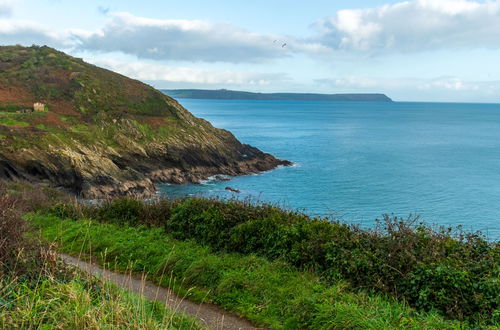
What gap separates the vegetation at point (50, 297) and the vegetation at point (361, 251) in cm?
249

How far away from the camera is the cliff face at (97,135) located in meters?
39.0

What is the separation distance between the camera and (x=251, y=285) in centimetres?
889

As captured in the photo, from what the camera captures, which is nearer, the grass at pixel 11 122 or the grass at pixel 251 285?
the grass at pixel 251 285

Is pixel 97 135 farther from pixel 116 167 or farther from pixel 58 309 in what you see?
pixel 58 309

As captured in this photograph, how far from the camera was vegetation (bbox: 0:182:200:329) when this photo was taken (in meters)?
5.21

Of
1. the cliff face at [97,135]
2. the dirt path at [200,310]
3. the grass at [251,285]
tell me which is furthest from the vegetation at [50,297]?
the cliff face at [97,135]

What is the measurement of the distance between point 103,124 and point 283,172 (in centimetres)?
2372

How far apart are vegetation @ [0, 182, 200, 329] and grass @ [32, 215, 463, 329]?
1.24m

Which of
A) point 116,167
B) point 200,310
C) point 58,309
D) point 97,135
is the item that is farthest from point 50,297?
point 97,135

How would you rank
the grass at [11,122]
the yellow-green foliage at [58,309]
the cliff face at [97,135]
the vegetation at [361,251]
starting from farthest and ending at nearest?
the grass at [11,122] < the cliff face at [97,135] < the vegetation at [361,251] < the yellow-green foliage at [58,309]

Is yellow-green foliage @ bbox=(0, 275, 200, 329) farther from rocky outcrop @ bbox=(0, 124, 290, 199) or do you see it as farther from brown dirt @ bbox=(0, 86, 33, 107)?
brown dirt @ bbox=(0, 86, 33, 107)

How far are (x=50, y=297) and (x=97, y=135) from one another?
143 ft

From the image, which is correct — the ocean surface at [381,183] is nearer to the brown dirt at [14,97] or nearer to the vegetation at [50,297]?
the vegetation at [50,297]

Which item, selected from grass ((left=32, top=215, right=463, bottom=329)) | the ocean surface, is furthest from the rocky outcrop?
grass ((left=32, top=215, right=463, bottom=329))
